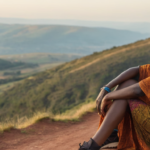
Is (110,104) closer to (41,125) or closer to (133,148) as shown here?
(133,148)

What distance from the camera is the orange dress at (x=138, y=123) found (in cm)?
210

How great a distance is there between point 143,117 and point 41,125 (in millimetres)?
2907

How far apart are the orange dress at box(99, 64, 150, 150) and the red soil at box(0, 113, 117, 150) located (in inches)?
29.0

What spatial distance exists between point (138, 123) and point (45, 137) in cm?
212

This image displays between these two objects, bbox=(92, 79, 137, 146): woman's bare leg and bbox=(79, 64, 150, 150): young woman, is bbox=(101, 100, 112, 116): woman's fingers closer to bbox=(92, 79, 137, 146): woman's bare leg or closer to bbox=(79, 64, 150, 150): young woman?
bbox=(79, 64, 150, 150): young woman

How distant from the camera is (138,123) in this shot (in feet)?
7.02

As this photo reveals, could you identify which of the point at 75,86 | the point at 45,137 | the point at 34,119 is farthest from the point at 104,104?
the point at 75,86

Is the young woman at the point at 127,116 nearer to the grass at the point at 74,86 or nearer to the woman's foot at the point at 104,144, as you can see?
the woman's foot at the point at 104,144

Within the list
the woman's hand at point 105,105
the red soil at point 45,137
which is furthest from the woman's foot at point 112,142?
the red soil at point 45,137

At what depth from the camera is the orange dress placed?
82.8 inches

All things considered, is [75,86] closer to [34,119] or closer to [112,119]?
[34,119]

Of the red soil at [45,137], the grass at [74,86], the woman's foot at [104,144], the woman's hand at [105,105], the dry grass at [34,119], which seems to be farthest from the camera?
the grass at [74,86]

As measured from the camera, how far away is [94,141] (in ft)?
7.28

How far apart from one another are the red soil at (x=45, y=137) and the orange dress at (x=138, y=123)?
2.42ft
